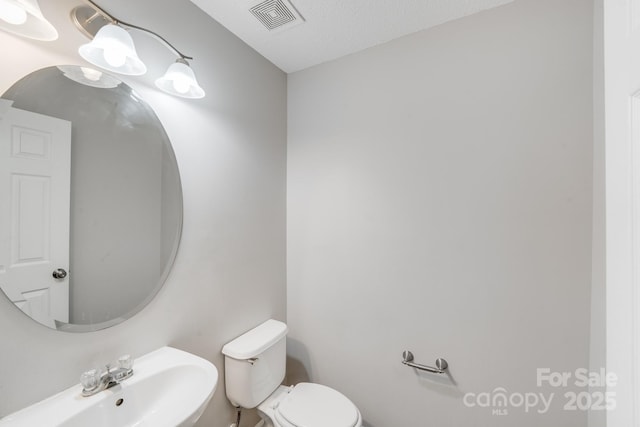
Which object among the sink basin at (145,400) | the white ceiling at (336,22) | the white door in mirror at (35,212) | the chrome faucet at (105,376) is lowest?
the sink basin at (145,400)

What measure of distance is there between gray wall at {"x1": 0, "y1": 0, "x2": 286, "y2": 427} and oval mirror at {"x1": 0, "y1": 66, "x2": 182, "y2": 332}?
0.05m

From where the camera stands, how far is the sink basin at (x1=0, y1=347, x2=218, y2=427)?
759mm

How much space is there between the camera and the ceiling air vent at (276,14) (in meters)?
1.25

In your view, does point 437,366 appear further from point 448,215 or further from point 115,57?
point 115,57

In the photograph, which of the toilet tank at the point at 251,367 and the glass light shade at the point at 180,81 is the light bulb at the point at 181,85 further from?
the toilet tank at the point at 251,367

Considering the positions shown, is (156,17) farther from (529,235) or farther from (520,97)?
(529,235)

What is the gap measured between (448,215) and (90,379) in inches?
62.9

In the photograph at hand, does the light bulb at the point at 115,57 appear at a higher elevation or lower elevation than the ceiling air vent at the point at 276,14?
lower

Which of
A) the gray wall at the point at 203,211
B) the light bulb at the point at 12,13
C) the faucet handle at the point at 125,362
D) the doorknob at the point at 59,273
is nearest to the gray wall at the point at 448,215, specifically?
the gray wall at the point at 203,211

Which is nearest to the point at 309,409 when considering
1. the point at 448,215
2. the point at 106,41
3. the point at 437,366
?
the point at 437,366

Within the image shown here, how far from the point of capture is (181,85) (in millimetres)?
1072

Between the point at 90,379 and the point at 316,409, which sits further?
the point at 316,409

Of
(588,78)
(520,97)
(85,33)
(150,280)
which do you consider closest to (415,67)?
(520,97)
